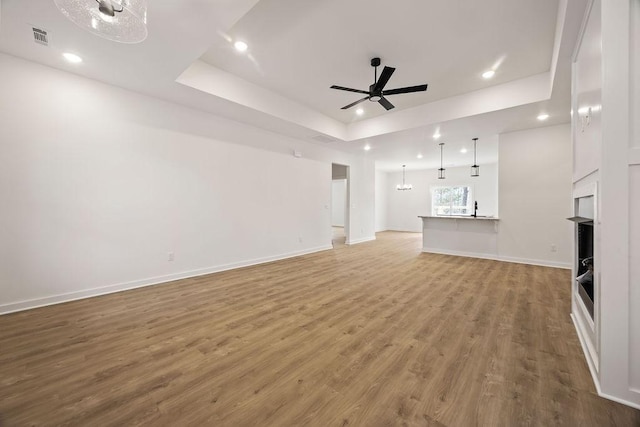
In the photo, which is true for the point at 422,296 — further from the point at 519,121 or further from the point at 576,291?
the point at 519,121

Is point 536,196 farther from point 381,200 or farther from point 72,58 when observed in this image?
point 72,58

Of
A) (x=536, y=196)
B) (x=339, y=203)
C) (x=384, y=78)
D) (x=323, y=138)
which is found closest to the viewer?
(x=384, y=78)

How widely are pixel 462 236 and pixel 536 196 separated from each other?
5.39 feet

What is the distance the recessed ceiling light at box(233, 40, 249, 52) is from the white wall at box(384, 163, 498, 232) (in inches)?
382

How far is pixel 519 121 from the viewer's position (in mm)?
4645

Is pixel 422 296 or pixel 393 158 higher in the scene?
pixel 393 158

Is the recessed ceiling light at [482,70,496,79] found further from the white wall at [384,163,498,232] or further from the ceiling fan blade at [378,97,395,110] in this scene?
the white wall at [384,163,498,232]

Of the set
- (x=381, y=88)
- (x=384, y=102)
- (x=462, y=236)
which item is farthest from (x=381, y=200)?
(x=381, y=88)

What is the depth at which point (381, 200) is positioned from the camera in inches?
463

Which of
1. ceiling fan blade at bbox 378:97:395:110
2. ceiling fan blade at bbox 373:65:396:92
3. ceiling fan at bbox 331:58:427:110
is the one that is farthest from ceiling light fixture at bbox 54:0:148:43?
ceiling fan blade at bbox 378:97:395:110

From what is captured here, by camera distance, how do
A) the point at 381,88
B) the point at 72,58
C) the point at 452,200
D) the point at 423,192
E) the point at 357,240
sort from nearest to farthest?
the point at 72,58 → the point at 381,88 → the point at 357,240 → the point at 452,200 → the point at 423,192

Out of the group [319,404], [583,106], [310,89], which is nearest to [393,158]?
[310,89]

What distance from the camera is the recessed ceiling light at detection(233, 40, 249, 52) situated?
308 cm

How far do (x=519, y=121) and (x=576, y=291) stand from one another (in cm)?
353
